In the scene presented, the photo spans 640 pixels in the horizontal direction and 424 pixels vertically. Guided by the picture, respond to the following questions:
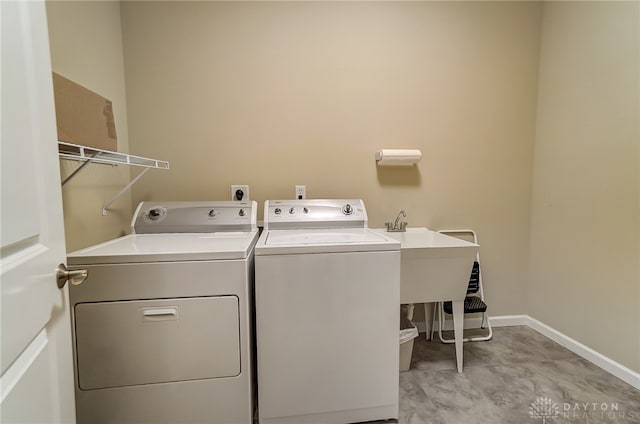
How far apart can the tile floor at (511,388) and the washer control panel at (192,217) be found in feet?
4.44

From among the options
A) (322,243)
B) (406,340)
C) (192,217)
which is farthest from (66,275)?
(406,340)

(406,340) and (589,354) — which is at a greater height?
(406,340)

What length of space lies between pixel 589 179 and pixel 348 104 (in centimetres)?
162

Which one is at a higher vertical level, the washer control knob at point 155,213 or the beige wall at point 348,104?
the beige wall at point 348,104

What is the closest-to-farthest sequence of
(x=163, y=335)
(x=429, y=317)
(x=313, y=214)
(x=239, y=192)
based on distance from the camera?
(x=163, y=335), (x=313, y=214), (x=239, y=192), (x=429, y=317)

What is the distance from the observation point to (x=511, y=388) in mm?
1646

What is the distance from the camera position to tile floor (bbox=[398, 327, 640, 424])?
4.76 ft

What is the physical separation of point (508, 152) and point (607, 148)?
563mm

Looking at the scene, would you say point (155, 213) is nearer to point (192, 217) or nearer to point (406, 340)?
point (192, 217)

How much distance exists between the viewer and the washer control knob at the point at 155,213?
170 centimetres

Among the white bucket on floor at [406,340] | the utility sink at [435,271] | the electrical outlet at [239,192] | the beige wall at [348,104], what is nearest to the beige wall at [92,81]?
the beige wall at [348,104]

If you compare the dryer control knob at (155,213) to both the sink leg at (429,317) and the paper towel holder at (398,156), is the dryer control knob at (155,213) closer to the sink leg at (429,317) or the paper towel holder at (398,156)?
the paper towel holder at (398,156)

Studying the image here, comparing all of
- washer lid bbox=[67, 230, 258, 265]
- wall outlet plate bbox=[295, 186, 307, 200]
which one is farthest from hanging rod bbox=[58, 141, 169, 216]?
wall outlet plate bbox=[295, 186, 307, 200]

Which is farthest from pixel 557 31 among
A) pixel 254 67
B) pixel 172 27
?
pixel 172 27
